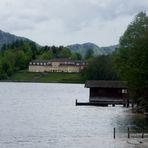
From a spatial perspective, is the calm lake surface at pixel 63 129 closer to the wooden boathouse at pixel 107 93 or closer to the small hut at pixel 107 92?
the wooden boathouse at pixel 107 93

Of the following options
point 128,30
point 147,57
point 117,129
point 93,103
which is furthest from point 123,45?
point 117,129

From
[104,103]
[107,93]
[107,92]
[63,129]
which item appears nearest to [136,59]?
[63,129]

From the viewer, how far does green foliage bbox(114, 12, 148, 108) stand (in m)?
78.9

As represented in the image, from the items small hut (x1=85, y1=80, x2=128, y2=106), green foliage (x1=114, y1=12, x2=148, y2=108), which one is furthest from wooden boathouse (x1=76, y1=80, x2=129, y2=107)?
green foliage (x1=114, y1=12, x2=148, y2=108)

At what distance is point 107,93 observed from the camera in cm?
10725

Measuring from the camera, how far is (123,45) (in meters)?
98.6

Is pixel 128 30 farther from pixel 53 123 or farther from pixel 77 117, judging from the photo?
pixel 53 123

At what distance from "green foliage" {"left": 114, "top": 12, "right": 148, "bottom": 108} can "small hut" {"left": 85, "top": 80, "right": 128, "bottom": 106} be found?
758 centimetres

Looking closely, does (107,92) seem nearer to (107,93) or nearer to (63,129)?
(107,93)

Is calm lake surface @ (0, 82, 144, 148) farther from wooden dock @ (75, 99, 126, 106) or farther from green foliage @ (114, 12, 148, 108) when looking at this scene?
wooden dock @ (75, 99, 126, 106)

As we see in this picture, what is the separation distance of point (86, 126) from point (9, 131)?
11.2 m

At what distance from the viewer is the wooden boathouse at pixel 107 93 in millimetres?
105062

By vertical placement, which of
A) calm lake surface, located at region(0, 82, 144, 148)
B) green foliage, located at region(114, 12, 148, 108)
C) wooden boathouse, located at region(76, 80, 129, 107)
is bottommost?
calm lake surface, located at region(0, 82, 144, 148)

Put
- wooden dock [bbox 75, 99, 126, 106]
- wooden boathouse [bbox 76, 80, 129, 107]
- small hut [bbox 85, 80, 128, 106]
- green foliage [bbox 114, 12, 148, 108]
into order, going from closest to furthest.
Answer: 1. green foliage [bbox 114, 12, 148, 108]
2. wooden dock [bbox 75, 99, 126, 106]
3. wooden boathouse [bbox 76, 80, 129, 107]
4. small hut [bbox 85, 80, 128, 106]
